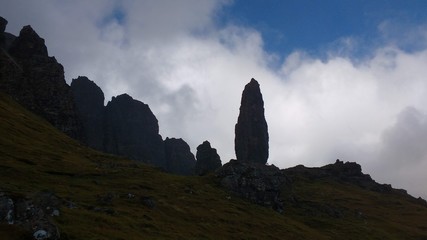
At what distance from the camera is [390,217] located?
174875 millimetres

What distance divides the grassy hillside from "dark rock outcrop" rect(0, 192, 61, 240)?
1.36m

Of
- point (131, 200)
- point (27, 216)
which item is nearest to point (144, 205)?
A: point (131, 200)

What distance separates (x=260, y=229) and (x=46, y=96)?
12940cm

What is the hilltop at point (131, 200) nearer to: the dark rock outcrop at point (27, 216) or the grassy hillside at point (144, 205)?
the dark rock outcrop at point (27, 216)

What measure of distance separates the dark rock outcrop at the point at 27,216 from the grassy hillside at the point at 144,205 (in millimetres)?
1358

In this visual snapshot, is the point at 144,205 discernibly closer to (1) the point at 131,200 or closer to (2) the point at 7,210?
(1) the point at 131,200

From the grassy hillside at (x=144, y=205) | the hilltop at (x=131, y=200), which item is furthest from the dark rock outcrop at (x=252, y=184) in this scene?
the grassy hillside at (x=144, y=205)

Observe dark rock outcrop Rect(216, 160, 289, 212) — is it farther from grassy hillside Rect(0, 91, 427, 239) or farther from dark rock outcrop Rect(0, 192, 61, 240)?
dark rock outcrop Rect(0, 192, 61, 240)

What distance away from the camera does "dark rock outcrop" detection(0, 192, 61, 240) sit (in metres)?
43.2

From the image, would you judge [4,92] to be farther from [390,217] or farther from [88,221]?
[390,217]

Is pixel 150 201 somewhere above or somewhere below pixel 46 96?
below

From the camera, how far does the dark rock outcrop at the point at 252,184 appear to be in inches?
5501

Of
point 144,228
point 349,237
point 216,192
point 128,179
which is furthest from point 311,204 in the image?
point 144,228

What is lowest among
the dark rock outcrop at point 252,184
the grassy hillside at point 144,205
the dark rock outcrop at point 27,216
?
the dark rock outcrop at point 27,216
